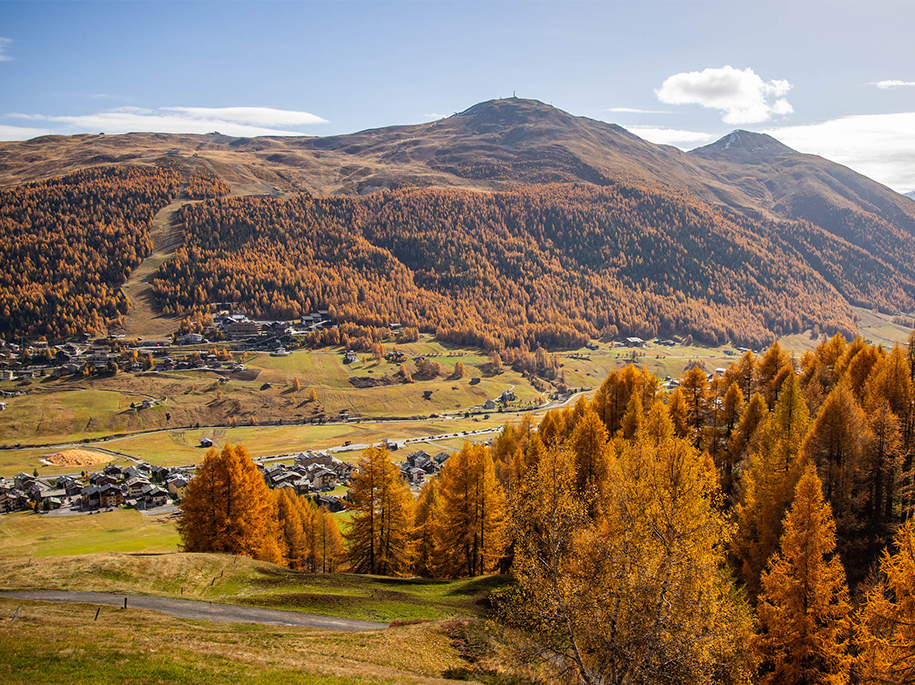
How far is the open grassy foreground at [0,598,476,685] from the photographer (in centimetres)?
2038

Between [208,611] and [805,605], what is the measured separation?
35.2 m

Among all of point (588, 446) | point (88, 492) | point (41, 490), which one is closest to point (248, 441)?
point (88, 492)

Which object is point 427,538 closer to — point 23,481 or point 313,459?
point 313,459

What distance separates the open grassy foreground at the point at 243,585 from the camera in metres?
35.2

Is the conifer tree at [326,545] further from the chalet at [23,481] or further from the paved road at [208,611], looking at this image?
the chalet at [23,481]

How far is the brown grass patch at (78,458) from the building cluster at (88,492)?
1840cm

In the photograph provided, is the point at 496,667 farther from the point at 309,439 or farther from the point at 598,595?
the point at 309,439

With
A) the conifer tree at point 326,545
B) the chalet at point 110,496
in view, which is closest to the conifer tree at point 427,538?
the conifer tree at point 326,545

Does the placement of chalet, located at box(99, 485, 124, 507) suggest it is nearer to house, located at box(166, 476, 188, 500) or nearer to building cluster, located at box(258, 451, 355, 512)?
house, located at box(166, 476, 188, 500)

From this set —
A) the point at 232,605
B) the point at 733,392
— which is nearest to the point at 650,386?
the point at 733,392

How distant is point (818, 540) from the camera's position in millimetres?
28578

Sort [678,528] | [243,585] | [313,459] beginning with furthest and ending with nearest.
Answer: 1. [313,459]
2. [243,585]
3. [678,528]

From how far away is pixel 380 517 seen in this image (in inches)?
2015

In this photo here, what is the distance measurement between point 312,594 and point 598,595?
77.6 feet
